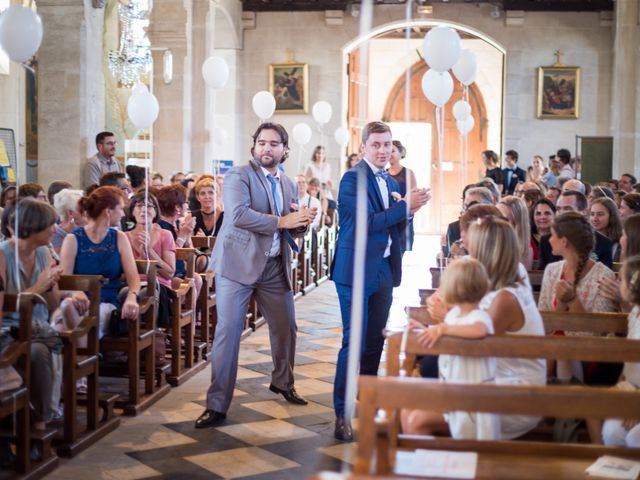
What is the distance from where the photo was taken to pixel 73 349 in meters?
5.05

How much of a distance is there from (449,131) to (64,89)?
15060 mm

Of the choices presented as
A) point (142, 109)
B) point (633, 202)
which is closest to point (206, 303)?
point (633, 202)

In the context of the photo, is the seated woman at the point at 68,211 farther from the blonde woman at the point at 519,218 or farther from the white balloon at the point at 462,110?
the white balloon at the point at 462,110

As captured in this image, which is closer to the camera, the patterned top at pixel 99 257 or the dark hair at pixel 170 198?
the patterned top at pixel 99 257

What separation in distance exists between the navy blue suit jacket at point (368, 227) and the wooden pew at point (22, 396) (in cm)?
170

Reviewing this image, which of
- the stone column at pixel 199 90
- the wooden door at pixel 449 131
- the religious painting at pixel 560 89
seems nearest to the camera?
the stone column at pixel 199 90

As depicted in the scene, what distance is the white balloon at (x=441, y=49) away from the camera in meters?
8.32

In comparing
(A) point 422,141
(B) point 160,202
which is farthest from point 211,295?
(A) point 422,141

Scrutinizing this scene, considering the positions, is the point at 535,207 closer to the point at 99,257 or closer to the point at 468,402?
the point at 99,257

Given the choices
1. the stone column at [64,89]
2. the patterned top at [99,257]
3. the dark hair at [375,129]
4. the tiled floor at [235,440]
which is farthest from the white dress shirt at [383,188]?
the stone column at [64,89]

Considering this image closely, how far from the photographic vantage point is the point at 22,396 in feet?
14.7

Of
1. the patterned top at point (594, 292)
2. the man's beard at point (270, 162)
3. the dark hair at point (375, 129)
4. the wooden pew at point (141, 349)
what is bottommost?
the wooden pew at point (141, 349)

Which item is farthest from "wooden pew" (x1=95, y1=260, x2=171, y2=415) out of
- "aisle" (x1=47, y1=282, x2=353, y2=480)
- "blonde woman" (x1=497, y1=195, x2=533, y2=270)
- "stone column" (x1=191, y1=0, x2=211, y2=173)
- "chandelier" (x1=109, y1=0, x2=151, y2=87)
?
"chandelier" (x1=109, y1=0, x2=151, y2=87)

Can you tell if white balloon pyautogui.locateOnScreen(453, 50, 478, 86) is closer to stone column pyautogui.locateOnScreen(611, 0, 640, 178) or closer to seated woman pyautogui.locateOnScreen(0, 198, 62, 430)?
stone column pyautogui.locateOnScreen(611, 0, 640, 178)
